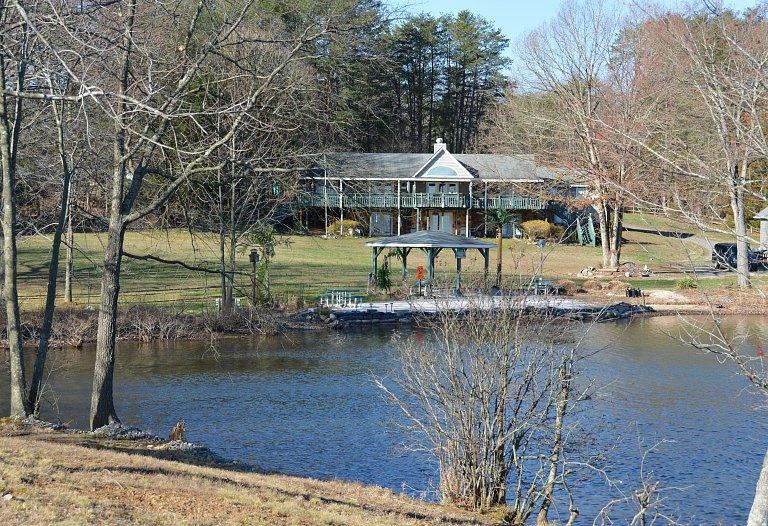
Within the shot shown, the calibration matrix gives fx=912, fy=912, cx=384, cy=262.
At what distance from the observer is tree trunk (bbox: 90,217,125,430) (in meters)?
14.3

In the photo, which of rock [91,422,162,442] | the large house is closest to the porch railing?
the large house

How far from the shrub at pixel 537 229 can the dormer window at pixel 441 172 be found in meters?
5.93

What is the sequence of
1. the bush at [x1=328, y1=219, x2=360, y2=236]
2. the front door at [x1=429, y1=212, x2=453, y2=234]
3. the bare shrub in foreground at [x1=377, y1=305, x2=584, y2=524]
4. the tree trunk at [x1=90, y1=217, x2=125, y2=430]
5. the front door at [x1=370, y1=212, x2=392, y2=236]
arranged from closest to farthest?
the bare shrub in foreground at [x1=377, y1=305, x2=584, y2=524]
the tree trunk at [x1=90, y1=217, x2=125, y2=430]
the bush at [x1=328, y1=219, x2=360, y2=236]
the front door at [x1=370, y1=212, x2=392, y2=236]
the front door at [x1=429, y1=212, x2=453, y2=234]

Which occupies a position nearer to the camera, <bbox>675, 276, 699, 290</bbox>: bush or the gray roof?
<bbox>675, 276, 699, 290</bbox>: bush

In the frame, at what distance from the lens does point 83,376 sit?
2208 cm

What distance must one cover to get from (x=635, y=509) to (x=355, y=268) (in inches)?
1243

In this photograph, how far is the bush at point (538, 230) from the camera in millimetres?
55656

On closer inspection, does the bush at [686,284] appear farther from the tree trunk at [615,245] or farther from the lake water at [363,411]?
the lake water at [363,411]

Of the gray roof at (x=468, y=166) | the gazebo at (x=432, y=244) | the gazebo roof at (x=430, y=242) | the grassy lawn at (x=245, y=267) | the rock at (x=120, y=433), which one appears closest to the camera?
the rock at (x=120, y=433)

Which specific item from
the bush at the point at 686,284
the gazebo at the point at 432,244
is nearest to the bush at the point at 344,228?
the gazebo at the point at 432,244

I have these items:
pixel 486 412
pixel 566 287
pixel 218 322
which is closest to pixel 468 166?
pixel 566 287

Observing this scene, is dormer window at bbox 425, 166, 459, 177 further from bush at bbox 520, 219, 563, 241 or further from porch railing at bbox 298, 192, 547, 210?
bush at bbox 520, 219, 563, 241

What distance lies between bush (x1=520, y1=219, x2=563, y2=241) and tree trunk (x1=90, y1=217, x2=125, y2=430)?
4283 centimetres

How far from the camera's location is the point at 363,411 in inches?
731
